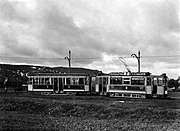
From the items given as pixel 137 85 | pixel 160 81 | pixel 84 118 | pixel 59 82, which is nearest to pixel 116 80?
pixel 137 85

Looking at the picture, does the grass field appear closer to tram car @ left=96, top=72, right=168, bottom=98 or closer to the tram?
tram car @ left=96, top=72, right=168, bottom=98

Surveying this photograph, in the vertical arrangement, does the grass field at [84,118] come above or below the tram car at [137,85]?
below

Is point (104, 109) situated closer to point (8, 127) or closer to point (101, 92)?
point (8, 127)

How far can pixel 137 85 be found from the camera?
102 feet

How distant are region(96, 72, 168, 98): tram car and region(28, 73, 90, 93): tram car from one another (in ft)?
12.6

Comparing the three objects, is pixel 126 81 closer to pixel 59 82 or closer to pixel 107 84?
pixel 107 84

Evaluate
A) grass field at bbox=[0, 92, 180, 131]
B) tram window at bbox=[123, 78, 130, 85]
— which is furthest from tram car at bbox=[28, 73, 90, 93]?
grass field at bbox=[0, 92, 180, 131]

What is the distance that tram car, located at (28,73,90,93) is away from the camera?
35.4 meters

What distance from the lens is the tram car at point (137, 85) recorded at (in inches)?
1221

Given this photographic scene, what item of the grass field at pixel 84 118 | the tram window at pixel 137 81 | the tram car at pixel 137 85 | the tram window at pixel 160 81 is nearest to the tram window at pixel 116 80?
the tram car at pixel 137 85

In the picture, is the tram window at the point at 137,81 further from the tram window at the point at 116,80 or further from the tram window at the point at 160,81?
the tram window at the point at 160,81

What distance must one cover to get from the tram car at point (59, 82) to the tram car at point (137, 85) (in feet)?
12.6

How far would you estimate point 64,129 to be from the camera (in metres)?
11.0

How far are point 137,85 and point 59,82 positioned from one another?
942 cm
